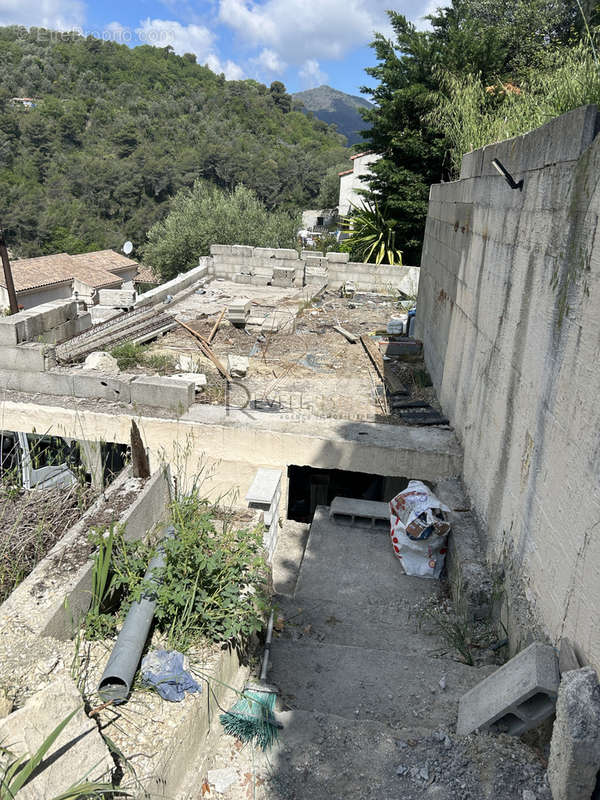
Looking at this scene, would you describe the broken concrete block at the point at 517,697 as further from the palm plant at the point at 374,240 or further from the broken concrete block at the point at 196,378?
the palm plant at the point at 374,240

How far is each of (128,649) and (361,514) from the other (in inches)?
147

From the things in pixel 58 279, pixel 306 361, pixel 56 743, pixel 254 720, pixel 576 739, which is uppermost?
pixel 306 361

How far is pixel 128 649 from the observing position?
303 cm

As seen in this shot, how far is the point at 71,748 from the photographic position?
2.38m

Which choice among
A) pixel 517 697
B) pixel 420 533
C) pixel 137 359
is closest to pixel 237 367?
pixel 137 359

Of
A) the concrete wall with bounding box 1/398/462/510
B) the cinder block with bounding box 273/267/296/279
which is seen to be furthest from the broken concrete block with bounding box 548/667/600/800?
the cinder block with bounding box 273/267/296/279

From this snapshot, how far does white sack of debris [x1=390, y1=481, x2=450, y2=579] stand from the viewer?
5375mm

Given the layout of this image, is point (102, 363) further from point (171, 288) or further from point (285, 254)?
point (285, 254)

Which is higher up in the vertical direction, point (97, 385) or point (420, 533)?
point (97, 385)

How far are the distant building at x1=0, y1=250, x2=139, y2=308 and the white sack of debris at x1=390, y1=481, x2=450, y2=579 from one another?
78.1 ft

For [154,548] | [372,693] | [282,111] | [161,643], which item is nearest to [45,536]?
[154,548]

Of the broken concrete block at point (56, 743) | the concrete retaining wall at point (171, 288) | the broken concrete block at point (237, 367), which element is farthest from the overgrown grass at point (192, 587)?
the concrete retaining wall at point (171, 288)

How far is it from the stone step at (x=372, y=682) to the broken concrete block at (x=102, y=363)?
16.4ft

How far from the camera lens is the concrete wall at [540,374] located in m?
3.01
